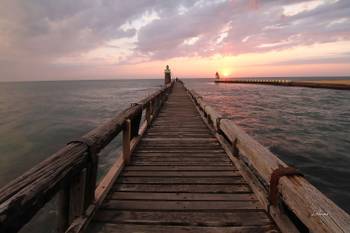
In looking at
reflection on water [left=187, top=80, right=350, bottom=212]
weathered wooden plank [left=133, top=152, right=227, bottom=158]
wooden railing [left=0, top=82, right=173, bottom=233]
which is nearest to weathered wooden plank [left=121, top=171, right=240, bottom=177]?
wooden railing [left=0, top=82, right=173, bottom=233]

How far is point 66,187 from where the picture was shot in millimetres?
2705

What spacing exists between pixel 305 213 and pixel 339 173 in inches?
338

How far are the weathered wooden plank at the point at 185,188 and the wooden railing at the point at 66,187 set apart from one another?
318 millimetres

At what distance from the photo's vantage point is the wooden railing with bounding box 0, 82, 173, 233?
5.17 feet

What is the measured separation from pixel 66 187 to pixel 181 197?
5.34 ft

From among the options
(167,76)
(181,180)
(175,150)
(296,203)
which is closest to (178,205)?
(181,180)

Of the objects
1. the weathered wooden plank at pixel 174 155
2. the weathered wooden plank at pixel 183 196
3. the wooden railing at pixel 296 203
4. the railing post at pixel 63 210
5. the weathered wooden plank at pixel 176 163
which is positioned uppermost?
the wooden railing at pixel 296 203

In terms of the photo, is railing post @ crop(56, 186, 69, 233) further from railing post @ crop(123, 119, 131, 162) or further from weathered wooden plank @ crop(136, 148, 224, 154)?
weathered wooden plank @ crop(136, 148, 224, 154)

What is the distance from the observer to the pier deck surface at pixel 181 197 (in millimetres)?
2934

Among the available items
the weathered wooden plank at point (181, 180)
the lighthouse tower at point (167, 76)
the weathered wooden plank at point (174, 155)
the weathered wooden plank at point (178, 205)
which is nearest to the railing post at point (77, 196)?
the weathered wooden plank at point (178, 205)

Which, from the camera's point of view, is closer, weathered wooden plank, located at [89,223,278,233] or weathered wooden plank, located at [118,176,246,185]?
weathered wooden plank, located at [89,223,278,233]

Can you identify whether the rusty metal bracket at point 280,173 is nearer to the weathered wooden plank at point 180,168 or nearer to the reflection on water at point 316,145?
the weathered wooden plank at point 180,168

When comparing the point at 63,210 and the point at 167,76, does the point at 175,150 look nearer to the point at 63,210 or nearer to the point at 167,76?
the point at 63,210

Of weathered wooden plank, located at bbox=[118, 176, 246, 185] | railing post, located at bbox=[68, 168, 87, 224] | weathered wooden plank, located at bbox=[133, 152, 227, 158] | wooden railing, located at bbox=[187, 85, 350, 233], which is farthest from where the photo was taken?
weathered wooden plank, located at bbox=[133, 152, 227, 158]
